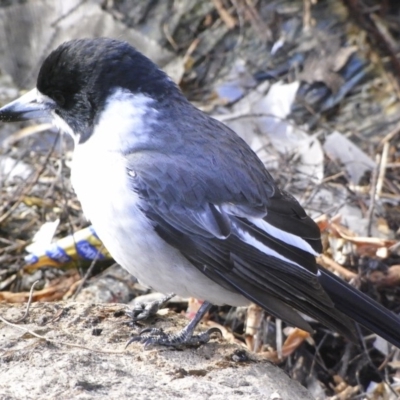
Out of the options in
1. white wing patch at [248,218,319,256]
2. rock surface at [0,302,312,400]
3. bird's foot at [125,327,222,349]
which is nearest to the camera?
rock surface at [0,302,312,400]

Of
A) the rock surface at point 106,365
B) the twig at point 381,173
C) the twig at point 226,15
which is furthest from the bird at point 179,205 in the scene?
the twig at point 226,15

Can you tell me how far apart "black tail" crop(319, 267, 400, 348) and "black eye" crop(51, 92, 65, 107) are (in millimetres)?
1310

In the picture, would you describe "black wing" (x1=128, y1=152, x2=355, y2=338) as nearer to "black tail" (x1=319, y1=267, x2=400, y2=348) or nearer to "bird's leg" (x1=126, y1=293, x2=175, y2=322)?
"black tail" (x1=319, y1=267, x2=400, y2=348)

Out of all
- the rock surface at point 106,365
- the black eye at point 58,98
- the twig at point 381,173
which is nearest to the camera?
the rock surface at point 106,365

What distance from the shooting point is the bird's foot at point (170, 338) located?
3.28m

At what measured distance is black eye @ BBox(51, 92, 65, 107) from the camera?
358 centimetres

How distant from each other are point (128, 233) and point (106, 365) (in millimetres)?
533

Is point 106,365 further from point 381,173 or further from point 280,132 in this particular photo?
point 280,132

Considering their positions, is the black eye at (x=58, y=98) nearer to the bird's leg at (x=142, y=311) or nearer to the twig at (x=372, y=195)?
the bird's leg at (x=142, y=311)

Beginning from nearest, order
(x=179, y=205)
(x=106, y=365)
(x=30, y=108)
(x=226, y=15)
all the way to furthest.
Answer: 1. (x=106, y=365)
2. (x=179, y=205)
3. (x=30, y=108)
4. (x=226, y=15)

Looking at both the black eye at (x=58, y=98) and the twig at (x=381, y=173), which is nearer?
the black eye at (x=58, y=98)

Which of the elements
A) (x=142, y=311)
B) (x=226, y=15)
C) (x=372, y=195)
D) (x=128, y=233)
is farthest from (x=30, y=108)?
(x=226, y=15)

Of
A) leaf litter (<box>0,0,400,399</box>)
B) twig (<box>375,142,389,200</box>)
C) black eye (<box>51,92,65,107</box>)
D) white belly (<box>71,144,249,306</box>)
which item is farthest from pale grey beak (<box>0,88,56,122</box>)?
twig (<box>375,142,389,200</box>)

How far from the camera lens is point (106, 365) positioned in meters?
3.03
